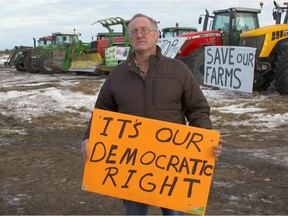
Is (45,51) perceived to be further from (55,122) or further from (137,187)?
(137,187)

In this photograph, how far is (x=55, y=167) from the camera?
17.5 ft

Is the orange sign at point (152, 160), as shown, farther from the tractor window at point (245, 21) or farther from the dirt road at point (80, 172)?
the tractor window at point (245, 21)

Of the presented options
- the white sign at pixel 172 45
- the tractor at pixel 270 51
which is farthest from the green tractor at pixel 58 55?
the tractor at pixel 270 51

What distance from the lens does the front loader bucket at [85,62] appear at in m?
19.5

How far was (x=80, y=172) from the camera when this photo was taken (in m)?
5.07

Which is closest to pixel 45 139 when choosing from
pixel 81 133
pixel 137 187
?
pixel 81 133

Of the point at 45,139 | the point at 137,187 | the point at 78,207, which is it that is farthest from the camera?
the point at 45,139

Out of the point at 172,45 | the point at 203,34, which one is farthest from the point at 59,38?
the point at 203,34

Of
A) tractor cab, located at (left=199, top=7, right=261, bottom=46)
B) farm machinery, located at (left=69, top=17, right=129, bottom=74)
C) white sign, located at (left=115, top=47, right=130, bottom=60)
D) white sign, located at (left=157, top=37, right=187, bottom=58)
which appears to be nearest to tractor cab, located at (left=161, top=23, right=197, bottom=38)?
farm machinery, located at (left=69, top=17, right=129, bottom=74)

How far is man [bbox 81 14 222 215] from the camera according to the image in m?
2.73

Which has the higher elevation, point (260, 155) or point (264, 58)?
point (264, 58)

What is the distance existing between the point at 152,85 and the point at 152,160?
50 centimetres

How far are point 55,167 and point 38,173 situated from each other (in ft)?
0.88

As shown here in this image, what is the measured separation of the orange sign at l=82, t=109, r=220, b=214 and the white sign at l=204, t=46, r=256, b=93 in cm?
843
